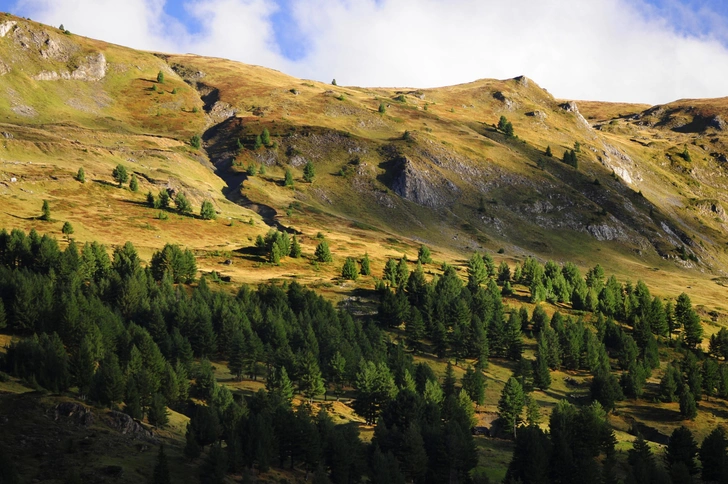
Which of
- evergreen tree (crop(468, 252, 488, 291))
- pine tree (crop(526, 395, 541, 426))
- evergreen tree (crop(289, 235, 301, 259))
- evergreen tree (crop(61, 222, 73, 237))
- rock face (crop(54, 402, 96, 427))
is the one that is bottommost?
rock face (crop(54, 402, 96, 427))

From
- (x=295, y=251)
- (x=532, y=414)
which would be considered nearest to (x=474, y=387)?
(x=532, y=414)

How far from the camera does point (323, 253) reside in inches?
7313

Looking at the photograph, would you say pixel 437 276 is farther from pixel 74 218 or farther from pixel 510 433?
pixel 74 218

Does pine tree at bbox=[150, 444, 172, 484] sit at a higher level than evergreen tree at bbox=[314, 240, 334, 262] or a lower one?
lower

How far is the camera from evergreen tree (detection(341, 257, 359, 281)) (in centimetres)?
17362

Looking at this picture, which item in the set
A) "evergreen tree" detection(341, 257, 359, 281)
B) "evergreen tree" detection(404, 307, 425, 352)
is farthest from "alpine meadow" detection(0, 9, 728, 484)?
"evergreen tree" detection(341, 257, 359, 281)

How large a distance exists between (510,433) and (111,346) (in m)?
61.8

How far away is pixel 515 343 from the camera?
141125mm

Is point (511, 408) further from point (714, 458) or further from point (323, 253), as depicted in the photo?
point (323, 253)

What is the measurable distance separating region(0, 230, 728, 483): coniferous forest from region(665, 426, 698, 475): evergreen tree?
0.20m

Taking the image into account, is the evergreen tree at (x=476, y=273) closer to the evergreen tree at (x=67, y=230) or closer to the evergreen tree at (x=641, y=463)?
the evergreen tree at (x=641, y=463)

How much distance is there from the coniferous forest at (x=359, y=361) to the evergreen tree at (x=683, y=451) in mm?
203

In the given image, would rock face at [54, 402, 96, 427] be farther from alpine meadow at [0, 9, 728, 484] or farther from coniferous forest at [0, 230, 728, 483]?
coniferous forest at [0, 230, 728, 483]

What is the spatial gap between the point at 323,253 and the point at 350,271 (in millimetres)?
14832
